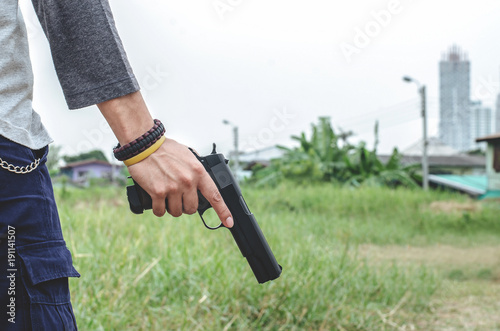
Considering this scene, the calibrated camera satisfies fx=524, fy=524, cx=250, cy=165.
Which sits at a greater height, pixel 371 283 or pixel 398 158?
pixel 398 158

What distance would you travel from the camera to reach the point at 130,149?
96 cm

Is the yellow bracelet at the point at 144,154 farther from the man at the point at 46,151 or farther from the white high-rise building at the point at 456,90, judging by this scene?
the white high-rise building at the point at 456,90

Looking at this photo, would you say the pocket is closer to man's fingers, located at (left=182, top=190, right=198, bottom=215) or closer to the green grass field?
man's fingers, located at (left=182, top=190, right=198, bottom=215)

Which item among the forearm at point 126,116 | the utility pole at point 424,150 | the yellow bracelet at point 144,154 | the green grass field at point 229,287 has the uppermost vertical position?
the utility pole at point 424,150

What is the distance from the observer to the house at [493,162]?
14.7m

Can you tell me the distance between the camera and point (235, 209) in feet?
4.12

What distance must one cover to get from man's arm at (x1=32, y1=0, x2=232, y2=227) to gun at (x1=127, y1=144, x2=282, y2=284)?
0.09 metres

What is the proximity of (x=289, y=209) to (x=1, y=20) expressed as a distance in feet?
33.2

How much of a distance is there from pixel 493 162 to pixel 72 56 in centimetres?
1591

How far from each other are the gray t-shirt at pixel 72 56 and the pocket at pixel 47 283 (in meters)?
0.19

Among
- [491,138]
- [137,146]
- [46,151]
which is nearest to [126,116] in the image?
[137,146]

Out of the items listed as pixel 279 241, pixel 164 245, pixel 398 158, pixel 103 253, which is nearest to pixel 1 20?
pixel 103 253

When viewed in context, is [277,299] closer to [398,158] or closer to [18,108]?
[18,108]

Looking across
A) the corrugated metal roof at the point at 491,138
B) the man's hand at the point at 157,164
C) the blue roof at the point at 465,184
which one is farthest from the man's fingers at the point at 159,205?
the blue roof at the point at 465,184
